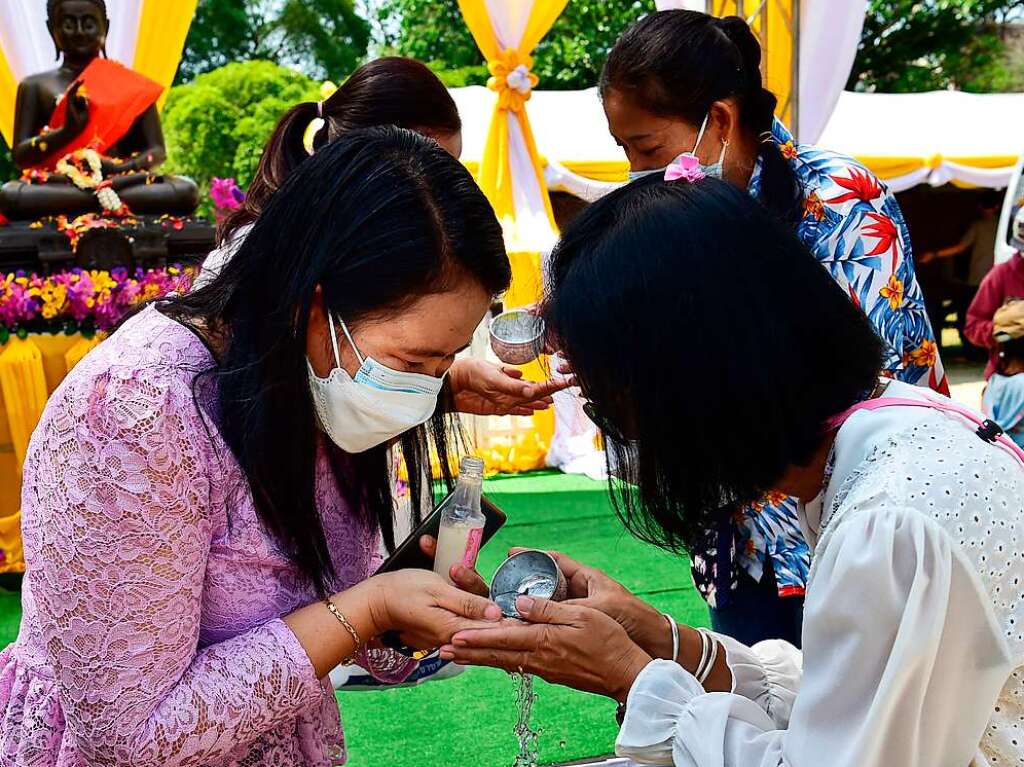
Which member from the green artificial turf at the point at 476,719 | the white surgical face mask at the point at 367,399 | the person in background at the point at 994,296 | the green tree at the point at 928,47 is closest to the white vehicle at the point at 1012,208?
the person in background at the point at 994,296

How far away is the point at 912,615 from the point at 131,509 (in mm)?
980

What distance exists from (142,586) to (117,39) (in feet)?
18.6

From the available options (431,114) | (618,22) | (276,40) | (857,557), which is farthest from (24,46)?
(276,40)

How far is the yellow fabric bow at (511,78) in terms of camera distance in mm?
6703

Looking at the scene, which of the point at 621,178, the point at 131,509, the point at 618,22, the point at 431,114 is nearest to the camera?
the point at 131,509

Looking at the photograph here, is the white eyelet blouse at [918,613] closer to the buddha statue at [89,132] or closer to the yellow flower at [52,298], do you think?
the yellow flower at [52,298]

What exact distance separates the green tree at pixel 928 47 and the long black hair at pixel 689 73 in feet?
63.7

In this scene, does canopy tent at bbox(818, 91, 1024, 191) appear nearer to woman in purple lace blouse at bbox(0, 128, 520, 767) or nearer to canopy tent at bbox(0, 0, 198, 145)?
canopy tent at bbox(0, 0, 198, 145)

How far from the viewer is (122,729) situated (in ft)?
4.57

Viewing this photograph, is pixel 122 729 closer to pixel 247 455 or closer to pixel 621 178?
pixel 247 455

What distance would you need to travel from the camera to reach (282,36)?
26.0 metres

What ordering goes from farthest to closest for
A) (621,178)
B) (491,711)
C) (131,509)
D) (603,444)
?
1. (621,178)
2. (491,711)
3. (603,444)
4. (131,509)

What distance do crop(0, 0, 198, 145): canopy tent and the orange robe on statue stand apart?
2.24 feet

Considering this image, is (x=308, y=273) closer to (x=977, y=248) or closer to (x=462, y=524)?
(x=462, y=524)
